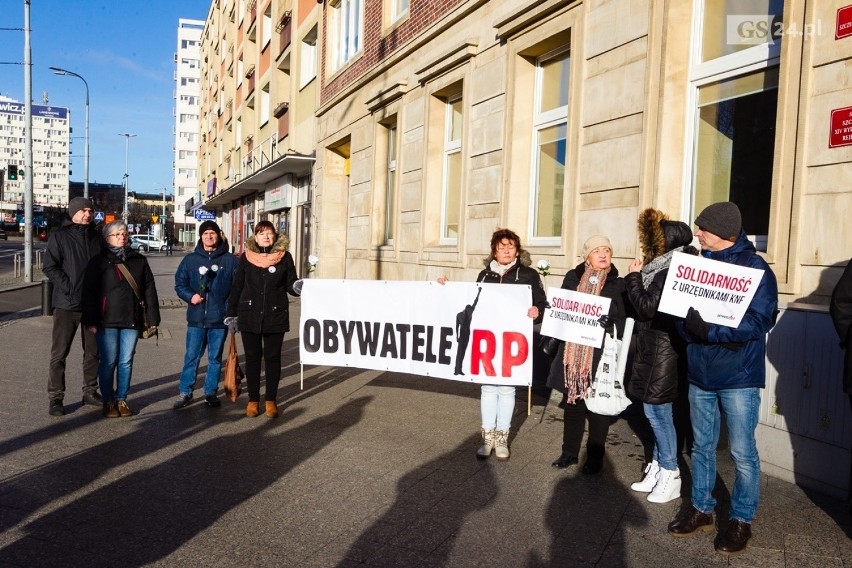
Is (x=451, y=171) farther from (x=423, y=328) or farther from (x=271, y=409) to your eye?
(x=271, y=409)

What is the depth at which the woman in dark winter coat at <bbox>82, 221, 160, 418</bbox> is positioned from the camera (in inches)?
273

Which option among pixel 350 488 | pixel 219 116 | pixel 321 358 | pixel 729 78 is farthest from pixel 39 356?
pixel 219 116

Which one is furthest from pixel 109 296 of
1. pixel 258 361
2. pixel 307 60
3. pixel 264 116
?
pixel 264 116

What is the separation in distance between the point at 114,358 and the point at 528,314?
385 centimetres

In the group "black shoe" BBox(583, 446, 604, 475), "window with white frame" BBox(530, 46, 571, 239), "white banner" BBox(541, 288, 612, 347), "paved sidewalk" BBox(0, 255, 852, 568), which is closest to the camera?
"paved sidewalk" BBox(0, 255, 852, 568)

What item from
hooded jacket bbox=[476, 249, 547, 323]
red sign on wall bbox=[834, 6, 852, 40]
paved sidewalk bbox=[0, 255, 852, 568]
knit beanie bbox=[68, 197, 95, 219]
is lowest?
paved sidewalk bbox=[0, 255, 852, 568]

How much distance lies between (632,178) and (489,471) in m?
3.31

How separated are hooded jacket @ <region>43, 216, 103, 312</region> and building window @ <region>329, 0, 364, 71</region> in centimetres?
995

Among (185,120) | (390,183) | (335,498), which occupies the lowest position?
(335,498)

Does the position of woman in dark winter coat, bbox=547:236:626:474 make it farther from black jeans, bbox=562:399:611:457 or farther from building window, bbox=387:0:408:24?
building window, bbox=387:0:408:24

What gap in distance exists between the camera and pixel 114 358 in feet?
23.1

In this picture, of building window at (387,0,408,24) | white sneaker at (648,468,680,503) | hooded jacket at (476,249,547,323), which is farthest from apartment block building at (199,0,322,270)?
white sneaker at (648,468,680,503)

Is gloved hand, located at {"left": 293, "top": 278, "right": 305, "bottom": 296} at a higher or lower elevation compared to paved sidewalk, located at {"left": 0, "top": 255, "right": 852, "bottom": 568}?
higher

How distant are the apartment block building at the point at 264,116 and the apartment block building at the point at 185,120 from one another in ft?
212
